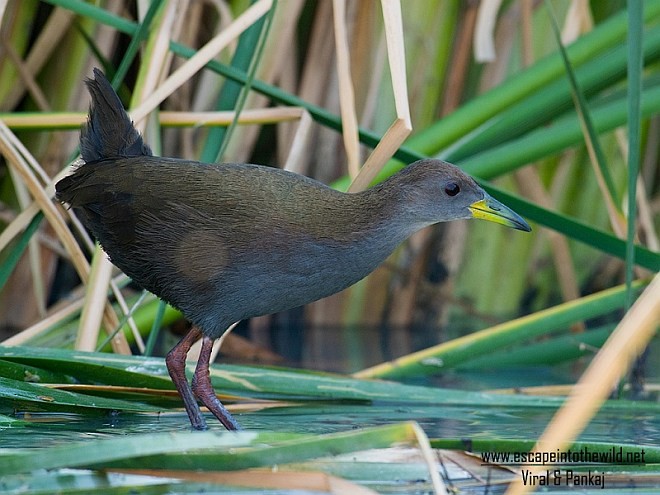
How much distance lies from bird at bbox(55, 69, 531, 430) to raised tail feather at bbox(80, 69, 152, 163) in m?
0.01

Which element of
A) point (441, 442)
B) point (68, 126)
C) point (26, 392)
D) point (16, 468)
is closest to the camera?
point (16, 468)

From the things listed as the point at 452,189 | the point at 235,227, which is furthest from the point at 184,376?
the point at 452,189

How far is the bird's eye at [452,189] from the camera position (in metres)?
2.52

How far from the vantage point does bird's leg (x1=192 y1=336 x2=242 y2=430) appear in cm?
239

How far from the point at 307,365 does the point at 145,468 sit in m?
1.86

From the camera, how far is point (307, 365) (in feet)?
11.6

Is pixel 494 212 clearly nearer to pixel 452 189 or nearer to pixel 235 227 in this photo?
pixel 452 189

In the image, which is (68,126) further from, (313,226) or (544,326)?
(544,326)

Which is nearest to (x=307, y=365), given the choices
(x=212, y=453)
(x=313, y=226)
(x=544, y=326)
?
(x=544, y=326)

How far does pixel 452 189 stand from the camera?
2.53m

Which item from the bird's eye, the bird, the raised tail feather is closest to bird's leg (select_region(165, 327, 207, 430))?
the bird

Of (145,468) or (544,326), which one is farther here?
(544,326)

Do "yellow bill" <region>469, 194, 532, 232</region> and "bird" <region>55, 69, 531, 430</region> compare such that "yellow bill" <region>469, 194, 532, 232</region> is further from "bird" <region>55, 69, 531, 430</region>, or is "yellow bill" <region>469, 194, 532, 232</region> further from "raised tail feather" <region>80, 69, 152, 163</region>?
"raised tail feather" <region>80, 69, 152, 163</region>

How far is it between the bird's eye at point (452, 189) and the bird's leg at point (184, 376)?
66 centimetres
